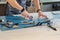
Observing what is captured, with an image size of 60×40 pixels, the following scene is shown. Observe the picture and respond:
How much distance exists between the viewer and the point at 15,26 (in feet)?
5.49

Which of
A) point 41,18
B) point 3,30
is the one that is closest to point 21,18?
point 41,18

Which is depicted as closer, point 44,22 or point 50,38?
point 50,38

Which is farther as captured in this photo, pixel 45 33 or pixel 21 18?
pixel 21 18

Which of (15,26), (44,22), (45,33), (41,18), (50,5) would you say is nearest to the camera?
(45,33)

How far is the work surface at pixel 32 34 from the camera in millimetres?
1400

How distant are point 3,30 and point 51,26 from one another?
0.51 m

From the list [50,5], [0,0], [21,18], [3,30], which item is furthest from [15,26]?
[50,5]

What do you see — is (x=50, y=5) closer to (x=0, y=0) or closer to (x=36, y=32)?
(x=0, y=0)

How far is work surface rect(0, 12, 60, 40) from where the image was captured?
140cm

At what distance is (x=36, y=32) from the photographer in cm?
155

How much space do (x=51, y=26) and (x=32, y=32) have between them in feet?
0.88

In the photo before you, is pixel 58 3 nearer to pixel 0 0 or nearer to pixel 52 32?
pixel 0 0

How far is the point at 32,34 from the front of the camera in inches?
59.0

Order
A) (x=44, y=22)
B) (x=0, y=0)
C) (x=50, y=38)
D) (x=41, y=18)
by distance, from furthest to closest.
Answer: (x=0, y=0) < (x=41, y=18) < (x=44, y=22) < (x=50, y=38)
